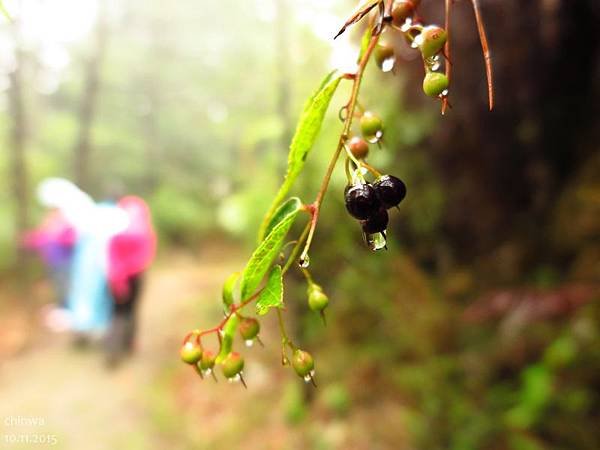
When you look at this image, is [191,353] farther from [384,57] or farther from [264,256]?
[384,57]

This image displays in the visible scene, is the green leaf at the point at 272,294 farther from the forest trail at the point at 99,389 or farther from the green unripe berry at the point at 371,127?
the forest trail at the point at 99,389

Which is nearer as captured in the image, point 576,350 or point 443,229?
point 576,350

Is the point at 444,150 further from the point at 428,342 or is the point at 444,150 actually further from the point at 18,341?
the point at 18,341

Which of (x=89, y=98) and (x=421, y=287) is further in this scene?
(x=89, y=98)

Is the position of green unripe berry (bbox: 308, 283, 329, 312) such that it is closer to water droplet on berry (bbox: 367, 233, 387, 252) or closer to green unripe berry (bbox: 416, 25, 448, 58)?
water droplet on berry (bbox: 367, 233, 387, 252)

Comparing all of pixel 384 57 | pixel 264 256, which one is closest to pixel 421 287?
pixel 384 57

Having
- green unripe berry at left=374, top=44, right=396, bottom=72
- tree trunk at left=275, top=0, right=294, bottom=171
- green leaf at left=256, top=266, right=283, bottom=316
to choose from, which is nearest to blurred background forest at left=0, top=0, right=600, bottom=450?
tree trunk at left=275, top=0, right=294, bottom=171

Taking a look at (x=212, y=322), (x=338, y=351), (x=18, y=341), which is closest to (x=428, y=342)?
Answer: (x=338, y=351)
